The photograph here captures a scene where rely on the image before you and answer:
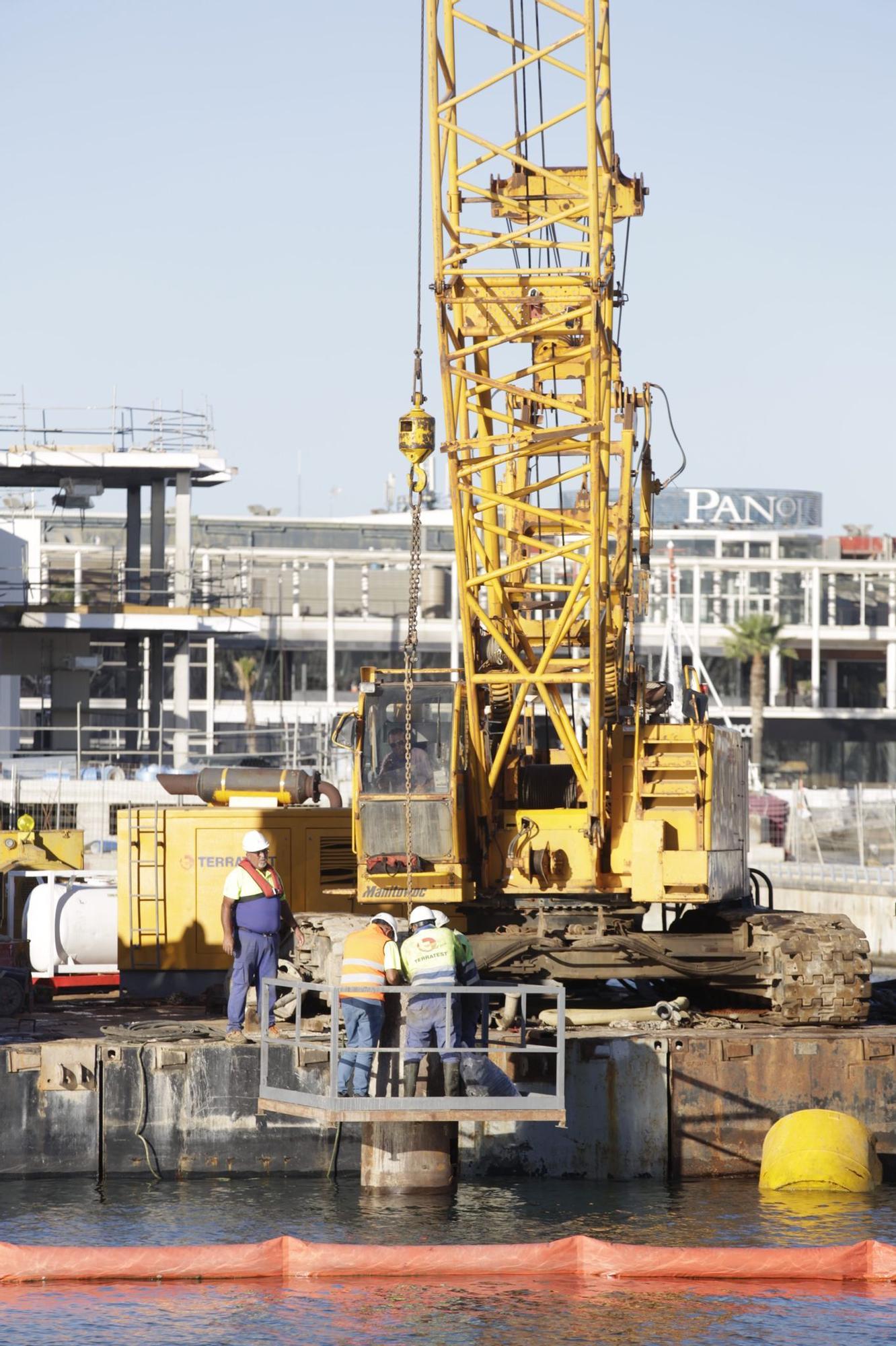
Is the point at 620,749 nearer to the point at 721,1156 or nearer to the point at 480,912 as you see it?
the point at 480,912

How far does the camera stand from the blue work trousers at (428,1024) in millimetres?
16984

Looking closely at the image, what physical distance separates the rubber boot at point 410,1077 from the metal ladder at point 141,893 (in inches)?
322

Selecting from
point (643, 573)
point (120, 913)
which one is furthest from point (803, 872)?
point (120, 913)

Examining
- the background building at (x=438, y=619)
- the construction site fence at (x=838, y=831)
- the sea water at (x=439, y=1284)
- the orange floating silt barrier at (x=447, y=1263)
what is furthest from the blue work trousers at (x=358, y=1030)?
the background building at (x=438, y=619)

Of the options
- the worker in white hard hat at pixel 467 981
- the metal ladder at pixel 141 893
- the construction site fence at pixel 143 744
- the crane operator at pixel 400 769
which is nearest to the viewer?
the worker in white hard hat at pixel 467 981

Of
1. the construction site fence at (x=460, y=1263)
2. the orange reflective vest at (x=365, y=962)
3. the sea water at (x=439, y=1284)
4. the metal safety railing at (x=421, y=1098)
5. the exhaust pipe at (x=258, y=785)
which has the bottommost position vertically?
the sea water at (x=439, y=1284)

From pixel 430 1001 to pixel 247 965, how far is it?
346 centimetres

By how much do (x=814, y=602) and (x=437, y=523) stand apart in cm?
2147

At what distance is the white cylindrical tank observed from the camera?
25.1m

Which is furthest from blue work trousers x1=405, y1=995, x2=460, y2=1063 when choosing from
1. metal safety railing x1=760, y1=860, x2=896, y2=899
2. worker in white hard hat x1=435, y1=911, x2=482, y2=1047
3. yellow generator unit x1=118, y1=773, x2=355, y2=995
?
metal safety railing x1=760, y1=860, x2=896, y2=899

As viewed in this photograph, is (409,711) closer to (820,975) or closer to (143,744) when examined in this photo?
(820,975)

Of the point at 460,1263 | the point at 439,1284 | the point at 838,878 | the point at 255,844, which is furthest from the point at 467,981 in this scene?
the point at 838,878

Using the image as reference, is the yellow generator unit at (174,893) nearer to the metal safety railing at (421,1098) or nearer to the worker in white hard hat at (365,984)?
the worker in white hard hat at (365,984)

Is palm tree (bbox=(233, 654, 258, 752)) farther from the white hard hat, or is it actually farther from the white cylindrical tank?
the white hard hat
